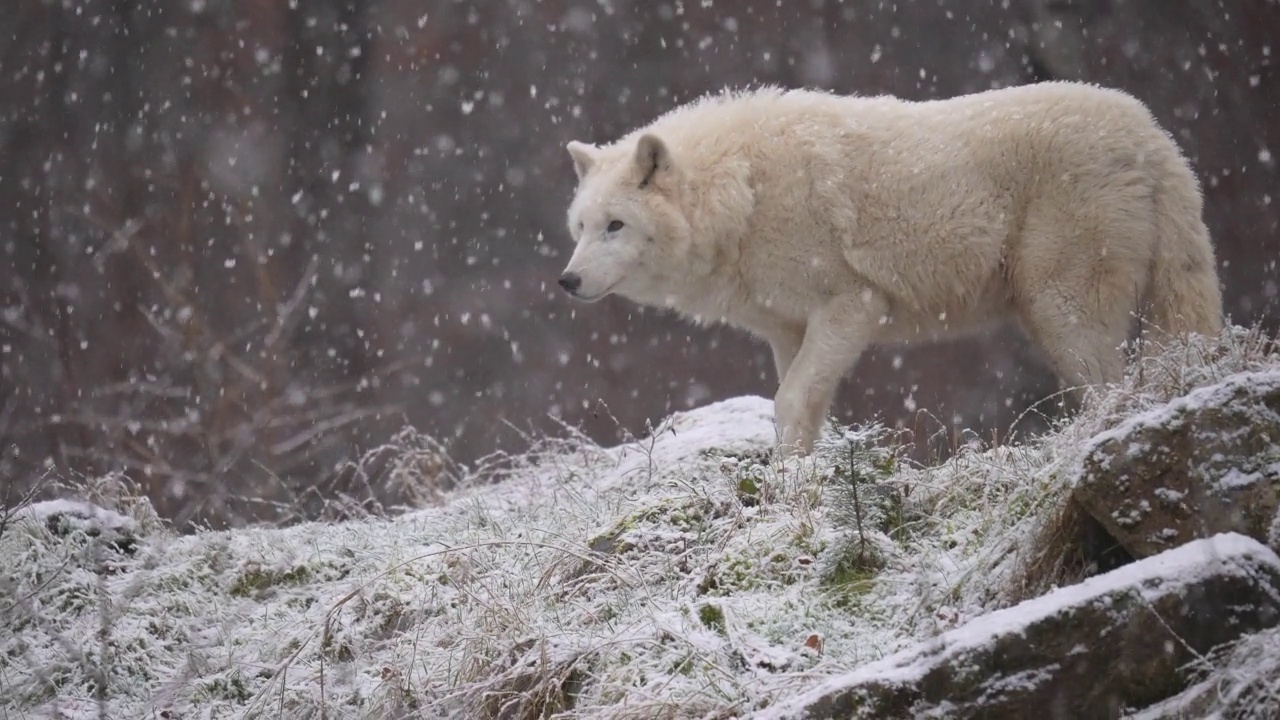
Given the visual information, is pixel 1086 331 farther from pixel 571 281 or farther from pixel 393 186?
pixel 393 186

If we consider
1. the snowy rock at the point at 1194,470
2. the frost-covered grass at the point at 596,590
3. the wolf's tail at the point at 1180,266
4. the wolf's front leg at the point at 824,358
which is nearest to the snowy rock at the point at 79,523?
the frost-covered grass at the point at 596,590

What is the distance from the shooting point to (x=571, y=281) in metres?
5.82

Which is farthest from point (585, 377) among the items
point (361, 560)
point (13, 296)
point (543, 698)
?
point (543, 698)

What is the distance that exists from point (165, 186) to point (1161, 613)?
1366 cm

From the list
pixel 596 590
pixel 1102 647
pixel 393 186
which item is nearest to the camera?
pixel 1102 647

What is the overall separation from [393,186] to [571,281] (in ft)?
28.8

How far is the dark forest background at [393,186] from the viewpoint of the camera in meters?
12.9

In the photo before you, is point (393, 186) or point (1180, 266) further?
point (393, 186)

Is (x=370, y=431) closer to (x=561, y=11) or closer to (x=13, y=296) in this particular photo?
(x=13, y=296)

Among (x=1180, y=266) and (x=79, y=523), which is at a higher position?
(x=1180, y=266)

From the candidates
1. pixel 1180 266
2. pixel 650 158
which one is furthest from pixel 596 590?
pixel 1180 266

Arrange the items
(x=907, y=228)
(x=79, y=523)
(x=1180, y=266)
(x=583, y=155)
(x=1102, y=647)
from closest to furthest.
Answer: (x=1102, y=647)
(x=1180, y=266)
(x=907, y=228)
(x=79, y=523)
(x=583, y=155)

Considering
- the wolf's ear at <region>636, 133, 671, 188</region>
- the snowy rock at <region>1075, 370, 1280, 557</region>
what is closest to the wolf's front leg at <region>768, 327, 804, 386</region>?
the wolf's ear at <region>636, 133, 671, 188</region>

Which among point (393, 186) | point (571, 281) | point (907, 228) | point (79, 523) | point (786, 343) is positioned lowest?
point (79, 523)
